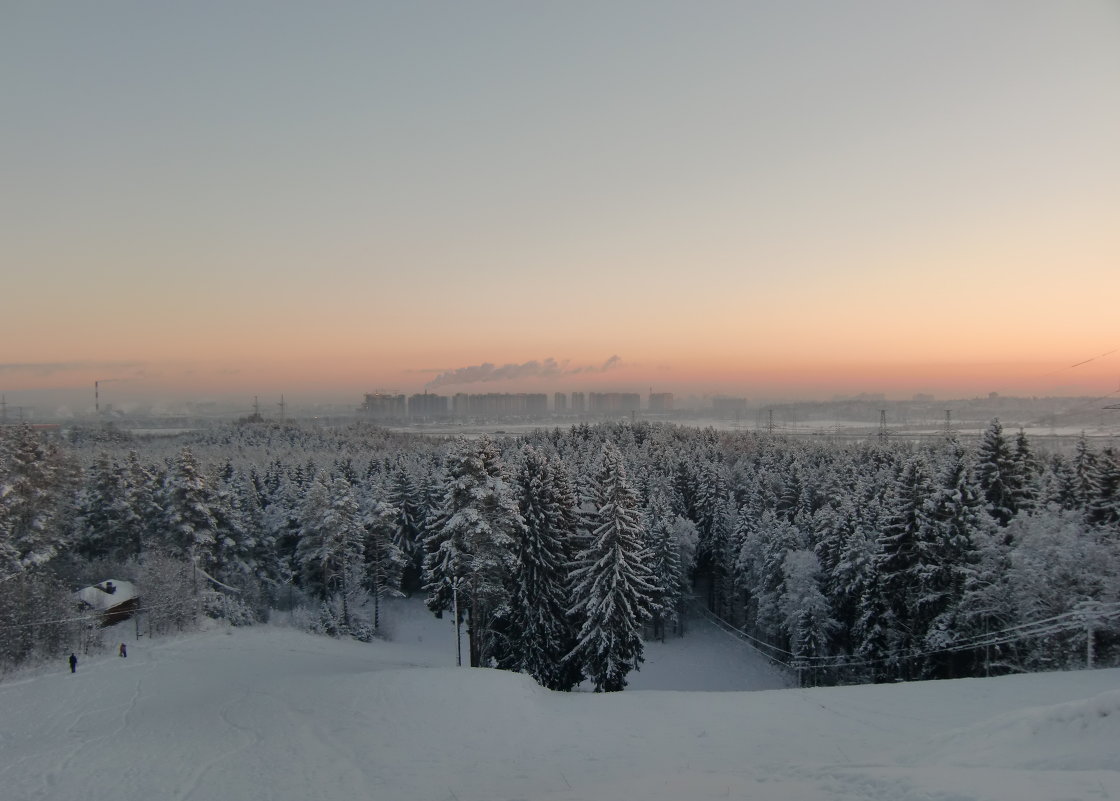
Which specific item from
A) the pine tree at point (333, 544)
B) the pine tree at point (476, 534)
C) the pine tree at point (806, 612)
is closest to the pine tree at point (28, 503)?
the pine tree at point (333, 544)

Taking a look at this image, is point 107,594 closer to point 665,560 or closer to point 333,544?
point 333,544

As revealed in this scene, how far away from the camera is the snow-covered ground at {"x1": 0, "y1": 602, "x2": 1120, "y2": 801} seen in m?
10.5

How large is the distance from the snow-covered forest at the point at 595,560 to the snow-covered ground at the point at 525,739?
16.0ft

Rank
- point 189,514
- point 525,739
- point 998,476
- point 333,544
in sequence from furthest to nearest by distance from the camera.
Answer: point 333,544 → point 189,514 → point 998,476 → point 525,739

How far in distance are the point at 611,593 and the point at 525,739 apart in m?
10.5

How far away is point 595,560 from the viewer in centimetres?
2780

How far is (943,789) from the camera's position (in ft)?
29.0

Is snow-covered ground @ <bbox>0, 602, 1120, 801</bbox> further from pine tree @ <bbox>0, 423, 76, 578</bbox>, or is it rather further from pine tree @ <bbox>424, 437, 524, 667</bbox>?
pine tree @ <bbox>0, 423, 76, 578</bbox>

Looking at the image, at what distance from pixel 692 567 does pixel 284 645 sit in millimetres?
30023

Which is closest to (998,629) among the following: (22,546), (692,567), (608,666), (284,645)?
(608,666)

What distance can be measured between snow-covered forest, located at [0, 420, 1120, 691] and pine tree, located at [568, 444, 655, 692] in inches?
3.9

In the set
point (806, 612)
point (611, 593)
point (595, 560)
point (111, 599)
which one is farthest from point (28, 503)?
point (806, 612)

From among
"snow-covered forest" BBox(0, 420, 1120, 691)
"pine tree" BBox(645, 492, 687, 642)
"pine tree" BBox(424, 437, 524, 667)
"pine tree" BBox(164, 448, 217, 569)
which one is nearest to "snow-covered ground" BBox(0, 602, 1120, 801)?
"pine tree" BBox(424, 437, 524, 667)

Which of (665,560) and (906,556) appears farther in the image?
(665,560)
